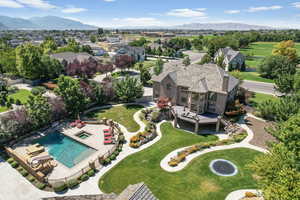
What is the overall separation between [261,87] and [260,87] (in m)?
0.31

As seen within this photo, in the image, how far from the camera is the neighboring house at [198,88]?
1348 inches

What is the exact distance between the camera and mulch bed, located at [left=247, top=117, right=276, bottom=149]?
95.6 feet

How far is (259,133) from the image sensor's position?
104 feet

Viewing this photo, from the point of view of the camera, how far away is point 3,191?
66.5ft

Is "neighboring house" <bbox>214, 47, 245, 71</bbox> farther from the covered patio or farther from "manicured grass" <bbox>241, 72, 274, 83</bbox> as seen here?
the covered patio

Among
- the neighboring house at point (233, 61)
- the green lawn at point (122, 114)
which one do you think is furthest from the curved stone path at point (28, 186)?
the neighboring house at point (233, 61)

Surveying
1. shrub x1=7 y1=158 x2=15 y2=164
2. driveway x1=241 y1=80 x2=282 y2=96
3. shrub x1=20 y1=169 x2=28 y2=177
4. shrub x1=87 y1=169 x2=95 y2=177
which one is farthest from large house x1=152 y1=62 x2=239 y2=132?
shrub x1=7 y1=158 x2=15 y2=164

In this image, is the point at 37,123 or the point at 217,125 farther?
the point at 217,125

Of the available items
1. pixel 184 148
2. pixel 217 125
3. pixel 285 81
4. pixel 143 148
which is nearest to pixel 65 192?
pixel 143 148

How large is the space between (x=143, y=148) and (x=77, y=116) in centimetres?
1647

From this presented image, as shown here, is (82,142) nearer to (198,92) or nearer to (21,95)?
(198,92)

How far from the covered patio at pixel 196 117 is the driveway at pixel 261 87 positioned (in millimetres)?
28665

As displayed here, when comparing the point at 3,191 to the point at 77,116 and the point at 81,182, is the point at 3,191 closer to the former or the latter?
the point at 81,182

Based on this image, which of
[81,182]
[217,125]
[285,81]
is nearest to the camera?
[81,182]
